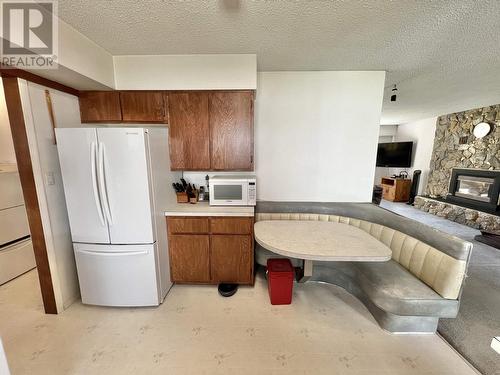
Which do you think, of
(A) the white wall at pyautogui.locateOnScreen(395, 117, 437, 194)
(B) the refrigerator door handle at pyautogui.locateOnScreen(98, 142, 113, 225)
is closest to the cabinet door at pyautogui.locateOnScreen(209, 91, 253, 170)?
(B) the refrigerator door handle at pyautogui.locateOnScreen(98, 142, 113, 225)

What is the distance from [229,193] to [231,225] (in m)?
0.36

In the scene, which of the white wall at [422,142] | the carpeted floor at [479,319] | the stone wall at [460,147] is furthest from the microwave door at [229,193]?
the white wall at [422,142]

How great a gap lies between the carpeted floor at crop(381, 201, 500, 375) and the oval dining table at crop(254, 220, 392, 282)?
1.00 meters

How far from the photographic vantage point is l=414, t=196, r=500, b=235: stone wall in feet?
12.9

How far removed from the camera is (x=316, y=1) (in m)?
1.35

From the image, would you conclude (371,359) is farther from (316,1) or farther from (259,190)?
(316,1)

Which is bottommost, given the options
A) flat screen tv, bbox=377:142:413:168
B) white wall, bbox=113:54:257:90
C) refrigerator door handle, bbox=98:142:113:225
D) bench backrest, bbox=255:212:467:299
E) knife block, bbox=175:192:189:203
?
bench backrest, bbox=255:212:467:299

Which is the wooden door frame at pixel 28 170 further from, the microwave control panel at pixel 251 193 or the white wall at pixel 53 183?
the microwave control panel at pixel 251 193

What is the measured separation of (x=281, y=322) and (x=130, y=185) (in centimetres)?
186

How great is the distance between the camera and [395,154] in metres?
6.30

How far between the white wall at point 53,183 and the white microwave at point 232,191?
1.43 m

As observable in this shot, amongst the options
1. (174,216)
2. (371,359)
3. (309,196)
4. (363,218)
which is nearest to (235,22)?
(174,216)

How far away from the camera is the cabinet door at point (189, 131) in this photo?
221 cm

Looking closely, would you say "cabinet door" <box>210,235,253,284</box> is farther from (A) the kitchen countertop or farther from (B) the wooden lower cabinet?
(A) the kitchen countertop
